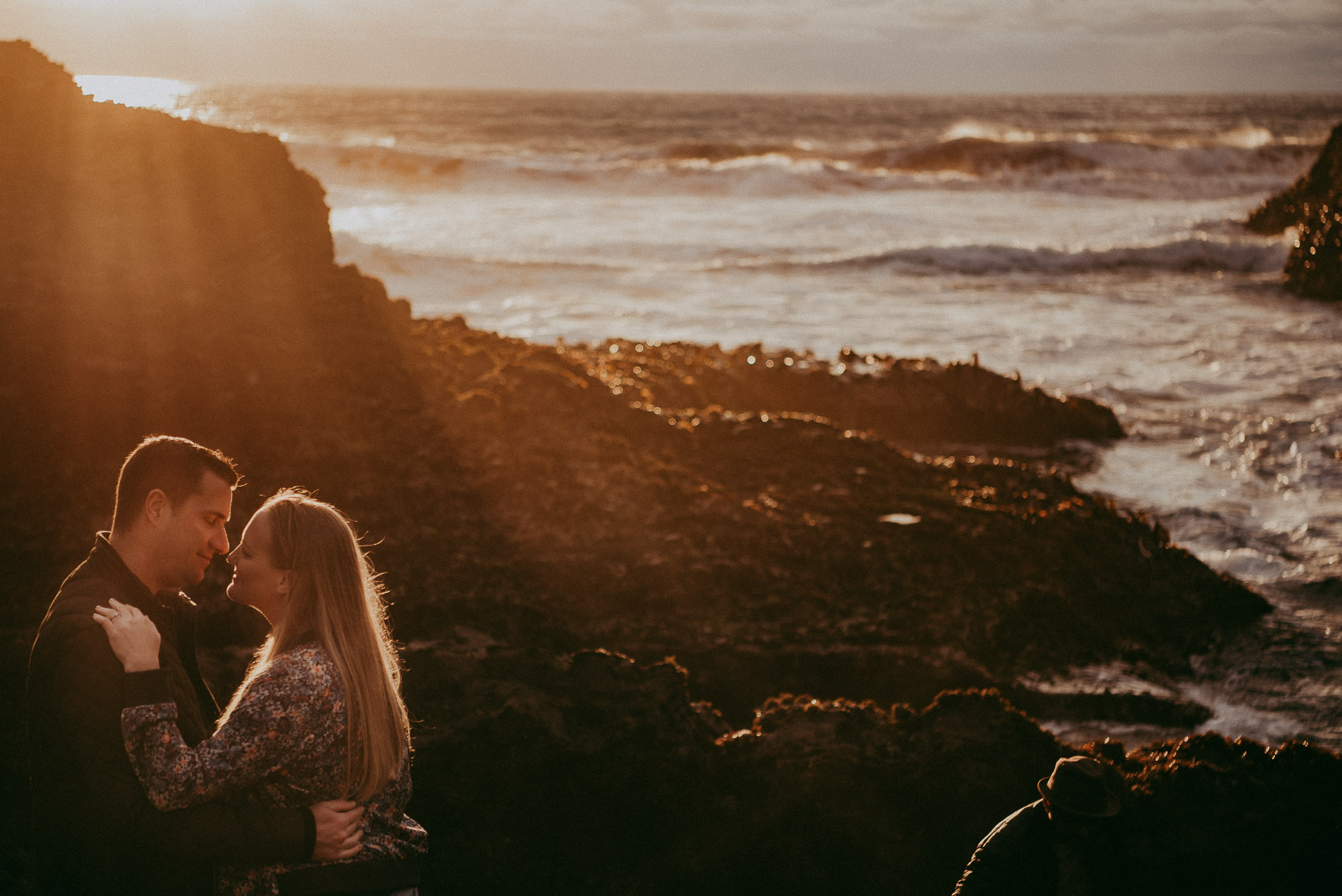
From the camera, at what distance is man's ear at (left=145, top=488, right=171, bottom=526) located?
324 cm

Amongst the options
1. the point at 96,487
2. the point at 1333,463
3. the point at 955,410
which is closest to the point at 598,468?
the point at 96,487

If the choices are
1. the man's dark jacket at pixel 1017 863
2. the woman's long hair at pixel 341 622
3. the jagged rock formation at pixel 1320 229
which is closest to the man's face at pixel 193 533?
the woman's long hair at pixel 341 622

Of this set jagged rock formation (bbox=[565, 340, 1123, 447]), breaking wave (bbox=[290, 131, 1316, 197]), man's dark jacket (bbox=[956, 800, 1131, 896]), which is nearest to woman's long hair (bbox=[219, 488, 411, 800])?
man's dark jacket (bbox=[956, 800, 1131, 896])

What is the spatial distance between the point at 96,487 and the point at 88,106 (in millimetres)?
3753

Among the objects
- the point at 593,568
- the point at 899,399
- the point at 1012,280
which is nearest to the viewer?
the point at 593,568

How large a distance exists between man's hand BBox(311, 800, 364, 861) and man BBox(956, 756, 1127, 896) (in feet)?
6.62

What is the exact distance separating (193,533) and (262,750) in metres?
0.82

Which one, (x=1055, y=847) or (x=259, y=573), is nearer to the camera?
(x=259, y=573)

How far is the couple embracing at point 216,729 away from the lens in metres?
2.81

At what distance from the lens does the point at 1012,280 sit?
27.4 m

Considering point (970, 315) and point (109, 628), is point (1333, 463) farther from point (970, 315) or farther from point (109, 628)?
point (109, 628)

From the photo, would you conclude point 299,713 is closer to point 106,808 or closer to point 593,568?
point 106,808

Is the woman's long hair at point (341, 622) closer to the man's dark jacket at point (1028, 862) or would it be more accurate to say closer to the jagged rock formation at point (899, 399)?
the man's dark jacket at point (1028, 862)

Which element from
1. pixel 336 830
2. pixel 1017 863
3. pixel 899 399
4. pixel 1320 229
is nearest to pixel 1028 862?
pixel 1017 863
